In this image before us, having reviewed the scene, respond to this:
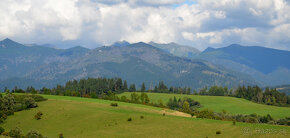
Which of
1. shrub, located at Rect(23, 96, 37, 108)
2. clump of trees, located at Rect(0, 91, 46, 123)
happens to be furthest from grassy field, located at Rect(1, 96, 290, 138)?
shrub, located at Rect(23, 96, 37, 108)

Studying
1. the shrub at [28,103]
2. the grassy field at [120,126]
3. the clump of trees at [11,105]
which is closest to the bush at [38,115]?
the grassy field at [120,126]

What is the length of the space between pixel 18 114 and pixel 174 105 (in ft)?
414

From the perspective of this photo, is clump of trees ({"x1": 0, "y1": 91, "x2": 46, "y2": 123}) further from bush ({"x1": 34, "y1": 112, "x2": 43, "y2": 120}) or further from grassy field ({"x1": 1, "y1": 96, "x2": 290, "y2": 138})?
bush ({"x1": 34, "y1": 112, "x2": 43, "y2": 120})

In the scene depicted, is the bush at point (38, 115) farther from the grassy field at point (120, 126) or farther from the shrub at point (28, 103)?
the shrub at point (28, 103)

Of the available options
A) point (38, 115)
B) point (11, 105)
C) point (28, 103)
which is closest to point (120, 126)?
point (38, 115)

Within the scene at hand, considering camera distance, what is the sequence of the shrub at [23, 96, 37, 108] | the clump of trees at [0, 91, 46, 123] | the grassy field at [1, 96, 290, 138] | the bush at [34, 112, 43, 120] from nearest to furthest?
the grassy field at [1, 96, 290, 138]
the bush at [34, 112, 43, 120]
the clump of trees at [0, 91, 46, 123]
the shrub at [23, 96, 37, 108]

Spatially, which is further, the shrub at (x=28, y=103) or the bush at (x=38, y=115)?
the shrub at (x=28, y=103)

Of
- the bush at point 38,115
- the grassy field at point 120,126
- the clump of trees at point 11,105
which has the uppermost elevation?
the clump of trees at point 11,105

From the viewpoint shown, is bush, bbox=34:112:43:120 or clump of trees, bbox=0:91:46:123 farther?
clump of trees, bbox=0:91:46:123

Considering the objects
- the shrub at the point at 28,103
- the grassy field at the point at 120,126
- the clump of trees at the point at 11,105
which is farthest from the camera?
the shrub at the point at 28,103

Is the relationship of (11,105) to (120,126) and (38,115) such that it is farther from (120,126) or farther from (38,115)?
(120,126)

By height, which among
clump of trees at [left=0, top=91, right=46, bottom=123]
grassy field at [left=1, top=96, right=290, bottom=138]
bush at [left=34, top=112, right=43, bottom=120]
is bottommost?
grassy field at [left=1, top=96, right=290, bottom=138]

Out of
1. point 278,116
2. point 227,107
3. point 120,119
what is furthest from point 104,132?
point 227,107

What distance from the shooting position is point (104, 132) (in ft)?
227
